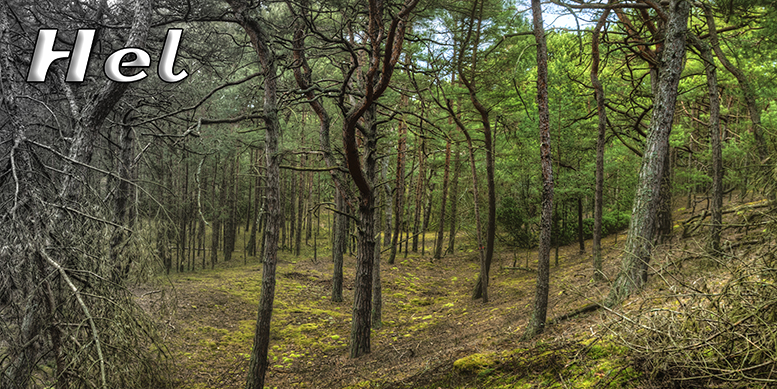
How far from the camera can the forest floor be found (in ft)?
14.7

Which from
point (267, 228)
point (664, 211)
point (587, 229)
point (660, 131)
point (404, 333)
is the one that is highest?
point (660, 131)

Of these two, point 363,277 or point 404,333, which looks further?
point 404,333

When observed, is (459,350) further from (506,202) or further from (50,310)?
(506,202)

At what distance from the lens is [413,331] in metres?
9.54

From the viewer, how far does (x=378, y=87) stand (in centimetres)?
528

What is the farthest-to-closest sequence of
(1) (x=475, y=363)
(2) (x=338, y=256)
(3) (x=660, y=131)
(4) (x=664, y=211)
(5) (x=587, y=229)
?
(5) (x=587, y=229)
(2) (x=338, y=256)
(4) (x=664, y=211)
(3) (x=660, y=131)
(1) (x=475, y=363)

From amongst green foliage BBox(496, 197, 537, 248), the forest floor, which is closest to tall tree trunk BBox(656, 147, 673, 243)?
the forest floor

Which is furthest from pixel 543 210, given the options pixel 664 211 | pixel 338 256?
pixel 338 256

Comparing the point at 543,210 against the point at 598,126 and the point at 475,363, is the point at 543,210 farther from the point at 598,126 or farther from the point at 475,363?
the point at 598,126

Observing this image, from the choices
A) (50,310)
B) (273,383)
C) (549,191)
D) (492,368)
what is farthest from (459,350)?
(50,310)

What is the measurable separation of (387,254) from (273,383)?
1223 cm

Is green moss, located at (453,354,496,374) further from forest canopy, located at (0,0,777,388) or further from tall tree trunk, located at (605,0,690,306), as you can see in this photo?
tall tree trunk, located at (605,0,690,306)

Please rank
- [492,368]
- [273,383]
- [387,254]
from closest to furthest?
[492,368] < [273,383] < [387,254]

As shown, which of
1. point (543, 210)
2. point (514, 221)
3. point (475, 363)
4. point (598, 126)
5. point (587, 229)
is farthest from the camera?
point (587, 229)
